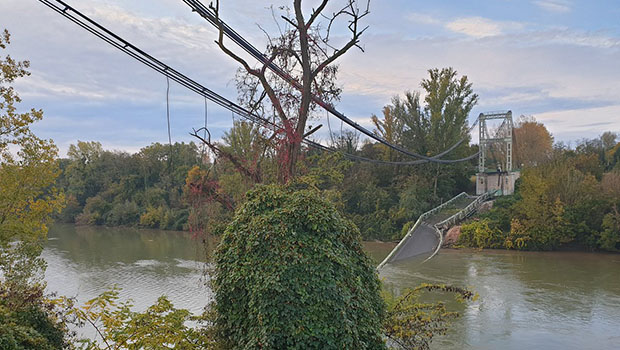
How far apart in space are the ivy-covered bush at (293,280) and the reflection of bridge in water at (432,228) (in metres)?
11.3

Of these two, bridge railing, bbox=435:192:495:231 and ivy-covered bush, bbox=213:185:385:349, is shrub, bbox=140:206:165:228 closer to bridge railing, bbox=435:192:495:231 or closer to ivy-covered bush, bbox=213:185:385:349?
bridge railing, bbox=435:192:495:231

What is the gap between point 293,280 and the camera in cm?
402

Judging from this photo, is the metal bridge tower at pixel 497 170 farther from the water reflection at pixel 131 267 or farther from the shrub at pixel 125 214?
the shrub at pixel 125 214

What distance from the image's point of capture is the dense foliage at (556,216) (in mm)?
20500

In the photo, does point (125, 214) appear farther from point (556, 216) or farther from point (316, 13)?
point (316, 13)

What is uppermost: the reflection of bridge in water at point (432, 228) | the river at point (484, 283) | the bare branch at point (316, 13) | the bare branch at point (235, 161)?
the bare branch at point (316, 13)

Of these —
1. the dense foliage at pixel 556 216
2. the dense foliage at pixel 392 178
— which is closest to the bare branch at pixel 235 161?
the dense foliage at pixel 392 178

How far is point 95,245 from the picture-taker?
2647cm

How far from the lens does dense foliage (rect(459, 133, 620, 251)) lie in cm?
2050

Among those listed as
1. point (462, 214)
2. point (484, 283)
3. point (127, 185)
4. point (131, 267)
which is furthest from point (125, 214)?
point (484, 283)

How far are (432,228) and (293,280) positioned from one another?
18.6 m

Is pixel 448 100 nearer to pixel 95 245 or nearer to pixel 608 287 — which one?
pixel 608 287

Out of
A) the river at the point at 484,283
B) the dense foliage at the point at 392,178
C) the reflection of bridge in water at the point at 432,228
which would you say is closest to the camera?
the river at the point at 484,283

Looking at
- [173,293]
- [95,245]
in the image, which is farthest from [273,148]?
[95,245]
